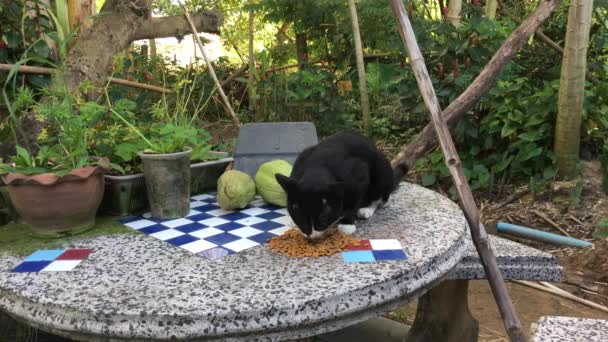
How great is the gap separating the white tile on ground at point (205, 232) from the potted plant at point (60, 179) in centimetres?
33

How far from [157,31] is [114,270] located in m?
2.37

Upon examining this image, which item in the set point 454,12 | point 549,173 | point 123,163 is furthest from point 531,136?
point 123,163

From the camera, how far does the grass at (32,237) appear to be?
4.73ft

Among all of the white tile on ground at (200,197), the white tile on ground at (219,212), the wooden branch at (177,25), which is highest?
the wooden branch at (177,25)

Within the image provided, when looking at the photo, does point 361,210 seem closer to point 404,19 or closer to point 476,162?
point 404,19

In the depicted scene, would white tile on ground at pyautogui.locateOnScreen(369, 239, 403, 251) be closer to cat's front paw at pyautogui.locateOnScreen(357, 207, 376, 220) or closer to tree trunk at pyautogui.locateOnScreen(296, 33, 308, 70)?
cat's front paw at pyautogui.locateOnScreen(357, 207, 376, 220)

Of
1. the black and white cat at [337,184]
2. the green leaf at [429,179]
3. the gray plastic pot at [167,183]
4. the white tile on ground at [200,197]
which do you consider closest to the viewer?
the black and white cat at [337,184]

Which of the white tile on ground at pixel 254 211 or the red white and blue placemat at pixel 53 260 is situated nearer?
the red white and blue placemat at pixel 53 260

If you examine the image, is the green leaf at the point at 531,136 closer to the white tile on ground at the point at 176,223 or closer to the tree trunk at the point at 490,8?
the tree trunk at the point at 490,8

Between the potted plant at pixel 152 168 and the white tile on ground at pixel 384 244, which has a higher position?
the potted plant at pixel 152 168

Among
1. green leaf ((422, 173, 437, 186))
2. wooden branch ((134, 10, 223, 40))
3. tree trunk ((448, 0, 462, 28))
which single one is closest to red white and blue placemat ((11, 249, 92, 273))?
wooden branch ((134, 10, 223, 40))

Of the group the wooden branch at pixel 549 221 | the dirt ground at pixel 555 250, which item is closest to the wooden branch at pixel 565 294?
the dirt ground at pixel 555 250

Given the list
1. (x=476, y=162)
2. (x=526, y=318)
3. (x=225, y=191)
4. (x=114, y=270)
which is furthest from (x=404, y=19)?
(x=476, y=162)

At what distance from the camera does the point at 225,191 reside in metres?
1.78
